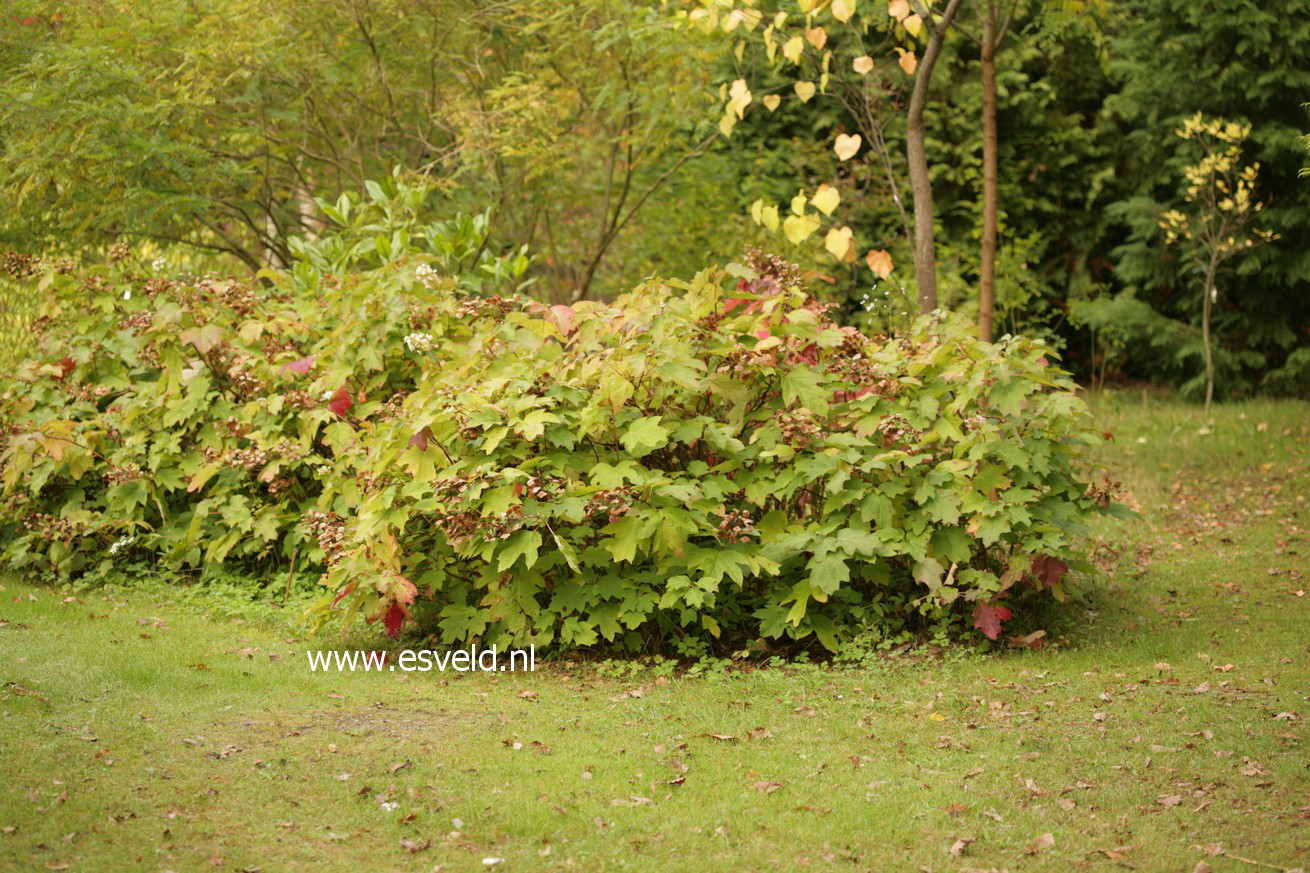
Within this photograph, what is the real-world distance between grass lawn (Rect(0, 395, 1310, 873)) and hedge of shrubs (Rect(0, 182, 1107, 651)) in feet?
1.05

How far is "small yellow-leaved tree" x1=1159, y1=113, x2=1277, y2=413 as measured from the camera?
31.0 feet

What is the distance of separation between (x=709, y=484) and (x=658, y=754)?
129cm

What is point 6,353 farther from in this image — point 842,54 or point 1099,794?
point 842,54

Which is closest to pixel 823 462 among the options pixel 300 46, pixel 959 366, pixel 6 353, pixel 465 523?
pixel 959 366

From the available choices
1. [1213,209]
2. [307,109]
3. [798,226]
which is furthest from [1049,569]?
[307,109]

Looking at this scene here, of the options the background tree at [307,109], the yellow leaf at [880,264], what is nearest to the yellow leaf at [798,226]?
the yellow leaf at [880,264]

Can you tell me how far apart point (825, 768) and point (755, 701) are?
2.21 feet

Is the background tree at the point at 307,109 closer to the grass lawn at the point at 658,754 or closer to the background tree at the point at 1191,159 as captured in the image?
the grass lawn at the point at 658,754

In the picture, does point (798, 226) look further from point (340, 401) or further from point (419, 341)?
point (340, 401)

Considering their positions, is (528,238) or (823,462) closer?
(823,462)

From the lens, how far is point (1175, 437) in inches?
360

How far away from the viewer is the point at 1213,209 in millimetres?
9430

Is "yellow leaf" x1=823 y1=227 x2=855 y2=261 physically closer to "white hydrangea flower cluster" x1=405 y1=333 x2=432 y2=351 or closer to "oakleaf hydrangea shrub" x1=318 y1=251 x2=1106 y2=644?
"oakleaf hydrangea shrub" x1=318 y1=251 x2=1106 y2=644

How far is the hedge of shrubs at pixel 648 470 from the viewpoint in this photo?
15.3ft
